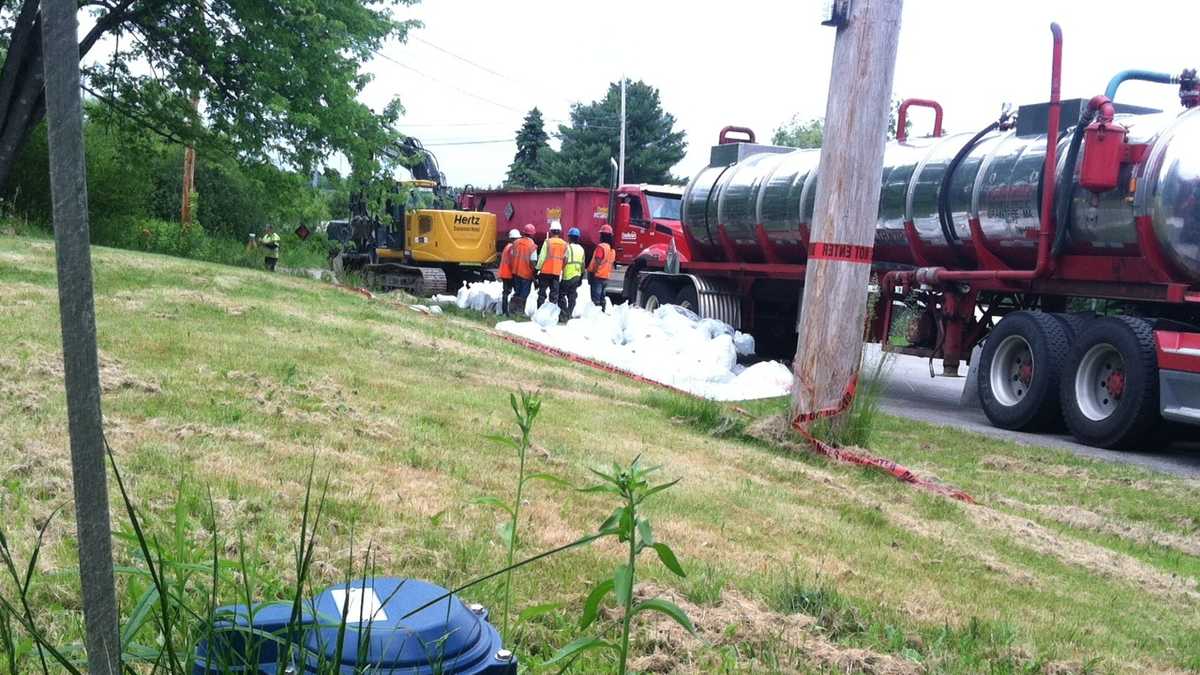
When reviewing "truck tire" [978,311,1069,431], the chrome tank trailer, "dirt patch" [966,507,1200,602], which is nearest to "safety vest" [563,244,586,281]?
the chrome tank trailer

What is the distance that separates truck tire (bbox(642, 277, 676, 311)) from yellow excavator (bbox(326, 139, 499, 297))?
7.27m

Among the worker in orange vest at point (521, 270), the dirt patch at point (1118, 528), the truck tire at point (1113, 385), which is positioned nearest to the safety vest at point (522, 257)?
the worker in orange vest at point (521, 270)

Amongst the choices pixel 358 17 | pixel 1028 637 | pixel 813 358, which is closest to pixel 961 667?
pixel 1028 637

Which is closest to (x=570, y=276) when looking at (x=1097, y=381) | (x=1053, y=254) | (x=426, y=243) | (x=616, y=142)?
(x=426, y=243)

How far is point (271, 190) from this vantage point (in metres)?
19.8

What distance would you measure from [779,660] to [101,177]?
97.4ft

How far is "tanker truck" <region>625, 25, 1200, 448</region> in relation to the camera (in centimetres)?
1020

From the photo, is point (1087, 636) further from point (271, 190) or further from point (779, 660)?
point (271, 190)

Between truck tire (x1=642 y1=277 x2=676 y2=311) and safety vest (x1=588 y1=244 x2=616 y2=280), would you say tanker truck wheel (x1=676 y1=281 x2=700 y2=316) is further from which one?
safety vest (x1=588 y1=244 x2=616 y2=280)

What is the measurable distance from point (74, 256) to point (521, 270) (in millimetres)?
18748

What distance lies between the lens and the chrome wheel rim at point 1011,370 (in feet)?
39.4

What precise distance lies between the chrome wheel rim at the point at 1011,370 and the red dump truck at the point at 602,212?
327 inches

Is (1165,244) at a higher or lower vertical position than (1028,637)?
higher

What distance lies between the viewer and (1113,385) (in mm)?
10727
